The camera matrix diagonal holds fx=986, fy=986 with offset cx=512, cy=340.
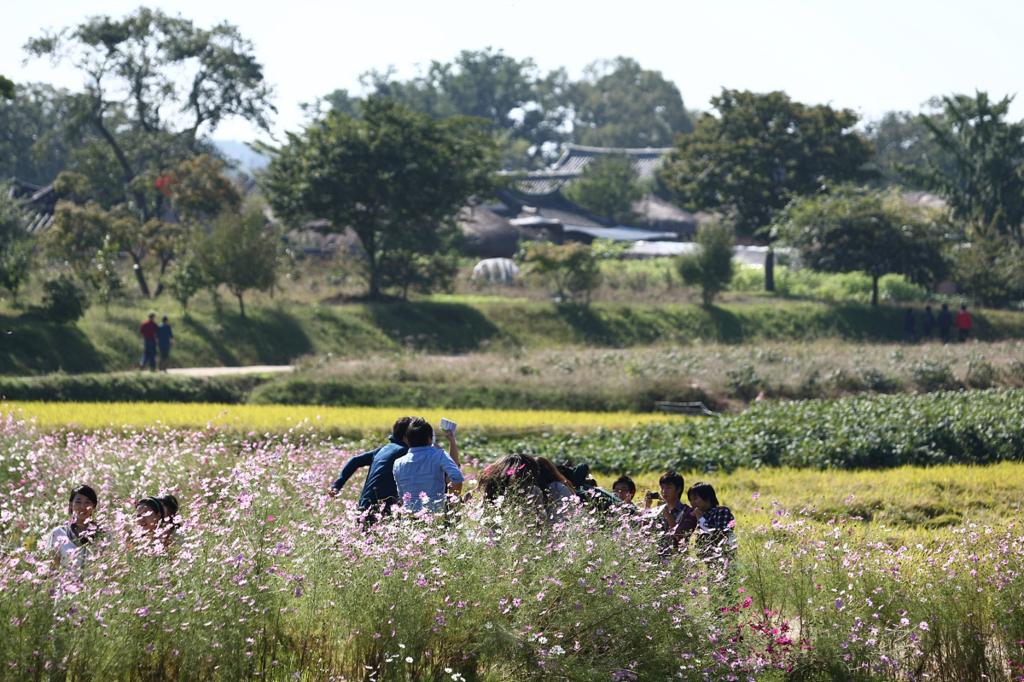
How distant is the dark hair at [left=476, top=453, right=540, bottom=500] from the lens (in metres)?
6.59

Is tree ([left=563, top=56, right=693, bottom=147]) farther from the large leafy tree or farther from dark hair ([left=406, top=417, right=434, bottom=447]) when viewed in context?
dark hair ([left=406, top=417, right=434, bottom=447])

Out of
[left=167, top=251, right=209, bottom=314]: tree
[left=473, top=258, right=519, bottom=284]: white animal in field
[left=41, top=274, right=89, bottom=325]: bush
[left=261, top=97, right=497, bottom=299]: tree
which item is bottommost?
[left=41, top=274, right=89, bottom=325]: bush

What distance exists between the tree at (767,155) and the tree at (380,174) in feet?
40.7

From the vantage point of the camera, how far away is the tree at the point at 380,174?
31688mm

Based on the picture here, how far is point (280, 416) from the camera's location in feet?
51.5

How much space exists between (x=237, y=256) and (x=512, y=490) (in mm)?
23047

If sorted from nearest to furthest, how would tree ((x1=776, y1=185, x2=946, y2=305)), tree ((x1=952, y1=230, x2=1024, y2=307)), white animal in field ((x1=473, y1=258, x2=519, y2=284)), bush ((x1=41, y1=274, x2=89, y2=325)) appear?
bush ((x1=41, y1=274, x2=89, y2=325))
tree ((x1=776, y1=185, x2=946, y2=305))
tree ((x1=952, y1=230, x2=1024, y2=307))
white animal in field ((x1=473, y1=258, x2=519, y2=284))

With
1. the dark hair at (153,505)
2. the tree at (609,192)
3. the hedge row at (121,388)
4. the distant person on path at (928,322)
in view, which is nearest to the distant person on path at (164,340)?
the hedge row at (121,388)

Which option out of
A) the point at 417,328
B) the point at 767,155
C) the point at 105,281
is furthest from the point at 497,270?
the point at 105,281

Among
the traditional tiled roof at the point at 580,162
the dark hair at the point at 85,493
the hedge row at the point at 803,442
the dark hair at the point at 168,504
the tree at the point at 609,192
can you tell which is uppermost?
the traditional tiled roof at the point at 580,162

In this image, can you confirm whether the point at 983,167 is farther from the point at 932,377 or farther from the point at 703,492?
the point at 703,492

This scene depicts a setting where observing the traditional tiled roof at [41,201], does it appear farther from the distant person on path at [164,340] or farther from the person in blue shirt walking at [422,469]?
the person in blue shirt walking at [422,469]

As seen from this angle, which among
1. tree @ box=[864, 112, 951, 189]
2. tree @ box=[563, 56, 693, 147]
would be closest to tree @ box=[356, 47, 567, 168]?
tree @ box=[563, 56, 693, 147]

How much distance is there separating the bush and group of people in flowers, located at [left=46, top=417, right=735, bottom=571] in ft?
61.9
